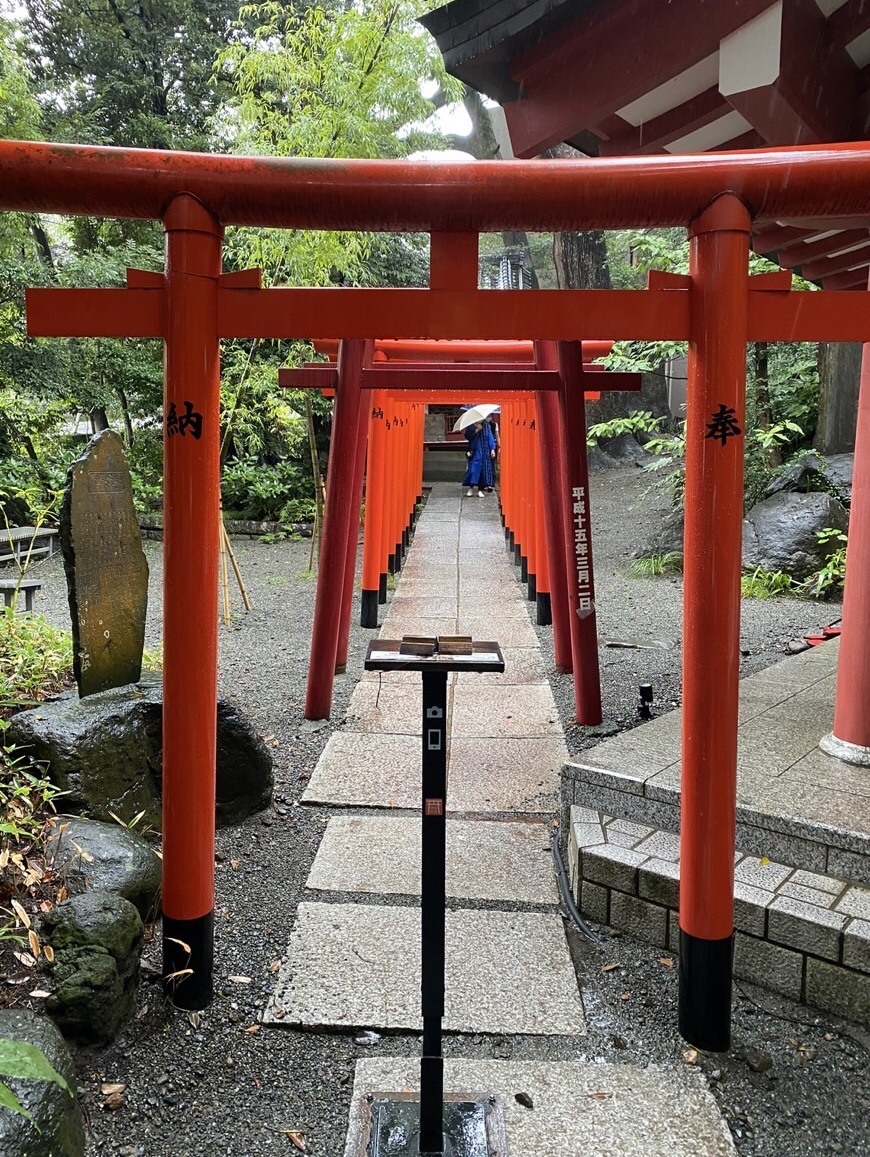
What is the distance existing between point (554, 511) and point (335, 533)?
190cm

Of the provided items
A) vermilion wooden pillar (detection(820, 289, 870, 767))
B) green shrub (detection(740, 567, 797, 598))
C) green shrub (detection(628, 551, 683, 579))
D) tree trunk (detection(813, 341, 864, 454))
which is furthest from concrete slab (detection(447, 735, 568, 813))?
tree trunk (detection(813, 341, 864, 454))

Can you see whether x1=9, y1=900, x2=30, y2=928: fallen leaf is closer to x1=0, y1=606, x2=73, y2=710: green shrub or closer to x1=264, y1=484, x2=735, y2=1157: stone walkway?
x1=264, y1=484, x2=735, y2=1157: stone walkway

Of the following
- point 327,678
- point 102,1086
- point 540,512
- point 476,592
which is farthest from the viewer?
point 476,592

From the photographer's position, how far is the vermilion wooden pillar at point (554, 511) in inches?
239

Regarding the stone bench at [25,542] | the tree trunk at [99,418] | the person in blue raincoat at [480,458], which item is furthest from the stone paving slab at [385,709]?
the person in blue raincoat at [480,458]

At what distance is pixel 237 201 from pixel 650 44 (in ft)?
4.97

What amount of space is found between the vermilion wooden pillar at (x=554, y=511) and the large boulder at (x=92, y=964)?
4.14 meters

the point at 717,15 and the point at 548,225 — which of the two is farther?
the point at 717,15

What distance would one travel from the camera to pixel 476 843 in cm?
361

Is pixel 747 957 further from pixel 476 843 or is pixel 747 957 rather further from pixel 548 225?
pixel 548 225

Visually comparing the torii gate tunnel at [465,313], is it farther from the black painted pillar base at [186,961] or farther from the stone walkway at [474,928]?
the stone walkway at [474,928]

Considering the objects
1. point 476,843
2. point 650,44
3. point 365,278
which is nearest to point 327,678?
point 476,843

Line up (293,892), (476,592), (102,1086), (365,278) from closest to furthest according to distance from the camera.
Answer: (102,1086), (293,892), (476,592), (365,278)

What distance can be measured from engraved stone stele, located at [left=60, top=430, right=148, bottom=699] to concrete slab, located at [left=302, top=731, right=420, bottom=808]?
3.64ft
